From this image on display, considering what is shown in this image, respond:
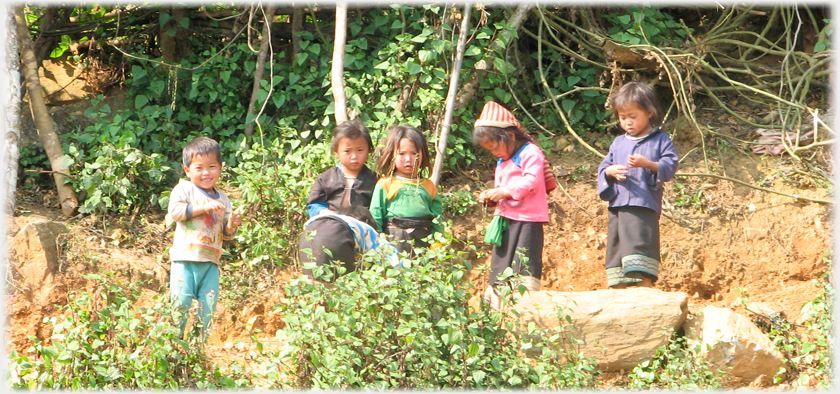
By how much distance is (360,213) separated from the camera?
3.95m

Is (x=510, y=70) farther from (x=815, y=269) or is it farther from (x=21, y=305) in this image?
(x=21, y=305)

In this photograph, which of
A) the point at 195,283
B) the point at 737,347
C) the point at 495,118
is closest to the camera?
the point at 737,347

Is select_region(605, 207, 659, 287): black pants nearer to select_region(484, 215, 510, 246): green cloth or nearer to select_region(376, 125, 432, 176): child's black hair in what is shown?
select_region(484, 215, 510, 246): green cloth

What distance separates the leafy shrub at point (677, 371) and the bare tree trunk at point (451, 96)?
1762 millimetres

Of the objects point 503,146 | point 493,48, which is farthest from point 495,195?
point 493,48

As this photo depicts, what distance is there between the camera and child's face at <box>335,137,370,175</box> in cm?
399

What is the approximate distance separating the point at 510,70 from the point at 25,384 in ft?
11.4

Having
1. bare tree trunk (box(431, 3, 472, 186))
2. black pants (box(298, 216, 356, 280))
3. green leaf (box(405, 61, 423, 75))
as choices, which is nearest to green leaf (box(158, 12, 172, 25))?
green leaf (box(405, 61, 423, 75))

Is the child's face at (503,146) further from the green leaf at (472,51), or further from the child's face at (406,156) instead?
the green leaf at (472,51)

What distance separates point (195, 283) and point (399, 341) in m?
1.09

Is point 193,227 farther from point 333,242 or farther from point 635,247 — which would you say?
point 635,247

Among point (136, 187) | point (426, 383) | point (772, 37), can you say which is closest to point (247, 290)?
point (136, 187)

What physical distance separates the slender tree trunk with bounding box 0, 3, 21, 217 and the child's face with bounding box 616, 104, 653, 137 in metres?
2.88

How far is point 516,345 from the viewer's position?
3252 millimetres
